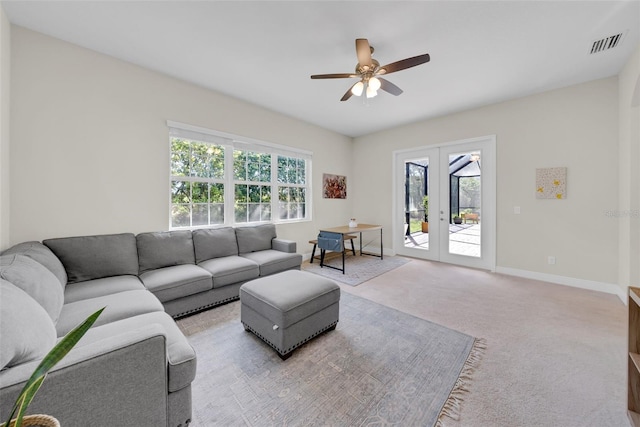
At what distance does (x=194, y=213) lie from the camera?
3375mm

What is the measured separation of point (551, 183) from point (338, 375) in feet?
13.4

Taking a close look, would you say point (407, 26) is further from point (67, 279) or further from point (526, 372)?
point (67, 279)

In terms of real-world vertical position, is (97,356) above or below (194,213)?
below

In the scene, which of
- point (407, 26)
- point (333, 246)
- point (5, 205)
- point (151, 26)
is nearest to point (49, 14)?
point (151, 26)

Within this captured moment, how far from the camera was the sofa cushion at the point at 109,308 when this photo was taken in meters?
1.51

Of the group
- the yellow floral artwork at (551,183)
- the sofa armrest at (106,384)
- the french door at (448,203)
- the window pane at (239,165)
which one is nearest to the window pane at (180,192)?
the window pane at (239,165)

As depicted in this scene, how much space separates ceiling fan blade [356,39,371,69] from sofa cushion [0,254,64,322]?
287 cm

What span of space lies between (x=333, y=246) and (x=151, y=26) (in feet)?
11.3

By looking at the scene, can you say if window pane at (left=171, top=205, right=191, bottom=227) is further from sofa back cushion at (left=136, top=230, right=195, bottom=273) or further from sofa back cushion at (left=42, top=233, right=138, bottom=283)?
sofa back cushion at (left=42, top=233, right=138, bottom=283)

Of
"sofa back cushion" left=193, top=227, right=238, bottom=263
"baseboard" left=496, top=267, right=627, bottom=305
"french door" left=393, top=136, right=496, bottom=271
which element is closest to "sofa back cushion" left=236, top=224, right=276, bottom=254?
"sofa back cushion" left=193, top=227, right=238, bottom=263

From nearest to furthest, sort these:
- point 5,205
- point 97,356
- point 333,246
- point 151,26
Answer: point 97,356, point 5,205, point 151,26, point 333,246

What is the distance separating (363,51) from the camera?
2172 millimetres

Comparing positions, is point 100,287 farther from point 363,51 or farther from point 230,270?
point 363,51

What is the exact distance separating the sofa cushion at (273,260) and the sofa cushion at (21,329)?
197cm
